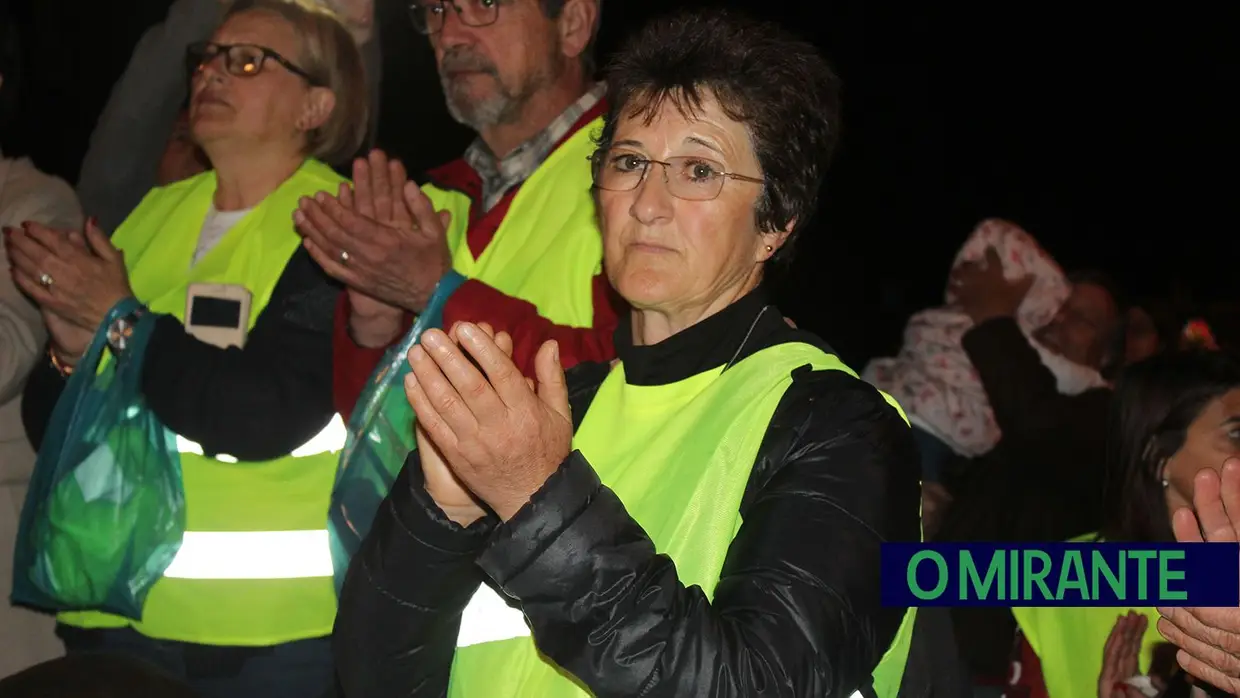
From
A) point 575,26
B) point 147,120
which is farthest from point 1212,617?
point 147,120

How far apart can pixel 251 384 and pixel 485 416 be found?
127 centimetres

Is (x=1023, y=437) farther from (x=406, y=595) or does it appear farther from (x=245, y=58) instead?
(x=406, y=595)

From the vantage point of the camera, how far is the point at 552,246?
2.69m

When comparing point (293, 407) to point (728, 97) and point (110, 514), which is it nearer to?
point (110, 514)

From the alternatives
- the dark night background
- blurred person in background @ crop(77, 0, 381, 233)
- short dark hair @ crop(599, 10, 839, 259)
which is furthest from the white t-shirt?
the dark night background

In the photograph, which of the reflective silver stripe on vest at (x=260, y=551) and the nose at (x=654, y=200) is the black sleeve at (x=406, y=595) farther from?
the reflective silver stripe on vest at (x=260, y=551)

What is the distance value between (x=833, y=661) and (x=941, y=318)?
350cm

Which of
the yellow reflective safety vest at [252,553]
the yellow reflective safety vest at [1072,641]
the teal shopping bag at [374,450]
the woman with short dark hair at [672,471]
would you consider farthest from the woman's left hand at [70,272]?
the yellow reflective safety vest at [1072,641]

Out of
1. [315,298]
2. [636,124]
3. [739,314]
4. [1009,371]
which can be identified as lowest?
[315,298]

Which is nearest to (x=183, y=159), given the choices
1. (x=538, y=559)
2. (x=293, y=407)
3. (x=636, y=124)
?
(x=293, y=407)

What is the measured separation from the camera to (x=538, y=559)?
155 cm

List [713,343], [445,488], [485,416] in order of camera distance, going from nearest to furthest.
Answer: [485,416] < [445,488] < [713,343]

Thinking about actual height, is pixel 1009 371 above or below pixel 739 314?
above

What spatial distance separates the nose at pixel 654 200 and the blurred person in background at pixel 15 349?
1.59 metres
